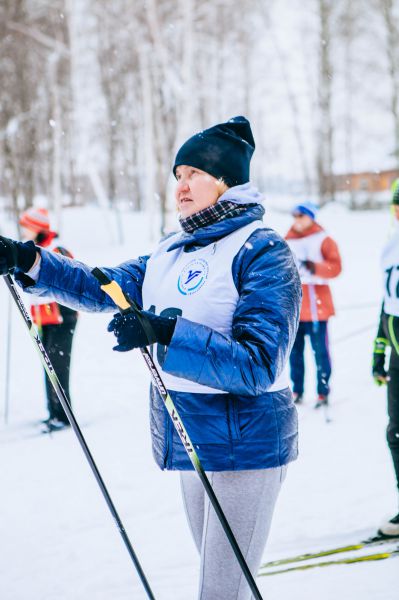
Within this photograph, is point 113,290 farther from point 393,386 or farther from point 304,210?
point 304,210

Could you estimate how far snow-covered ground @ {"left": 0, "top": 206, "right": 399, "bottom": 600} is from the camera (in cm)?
316

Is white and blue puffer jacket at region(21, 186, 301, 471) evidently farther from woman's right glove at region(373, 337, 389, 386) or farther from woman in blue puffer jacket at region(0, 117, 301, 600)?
woman's right glove at region(373, 337, 389, 386)

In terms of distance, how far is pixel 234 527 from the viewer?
186 cm

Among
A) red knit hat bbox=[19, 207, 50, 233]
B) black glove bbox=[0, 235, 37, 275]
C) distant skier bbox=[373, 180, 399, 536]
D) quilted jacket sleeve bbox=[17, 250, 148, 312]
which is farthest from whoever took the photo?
red knit hat bbox=[19, 207, 50, 233]

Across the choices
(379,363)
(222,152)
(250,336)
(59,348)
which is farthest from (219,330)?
(59,348)

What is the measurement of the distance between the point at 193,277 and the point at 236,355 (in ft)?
1.19

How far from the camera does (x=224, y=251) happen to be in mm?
1817

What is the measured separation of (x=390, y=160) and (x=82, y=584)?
138 ft

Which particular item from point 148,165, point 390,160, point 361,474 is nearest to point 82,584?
point 361,474

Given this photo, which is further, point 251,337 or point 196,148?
point 196,148

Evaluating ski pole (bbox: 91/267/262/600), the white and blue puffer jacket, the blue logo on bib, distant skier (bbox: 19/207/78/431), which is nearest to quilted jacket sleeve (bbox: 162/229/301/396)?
the white and blue puffer jacket

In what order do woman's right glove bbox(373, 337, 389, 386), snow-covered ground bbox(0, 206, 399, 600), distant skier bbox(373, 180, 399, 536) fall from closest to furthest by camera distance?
snow-covered ground bbox(0, 206, 399, 600)
distant skier bbox(373, 180, 399, 536)
woman's right glove bbox(373, 337, 389, 386)

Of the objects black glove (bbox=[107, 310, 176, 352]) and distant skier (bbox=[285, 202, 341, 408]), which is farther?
distant skier (bbox=[285, 202, 341, 408])

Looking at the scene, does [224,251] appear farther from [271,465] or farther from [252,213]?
[271,465]
